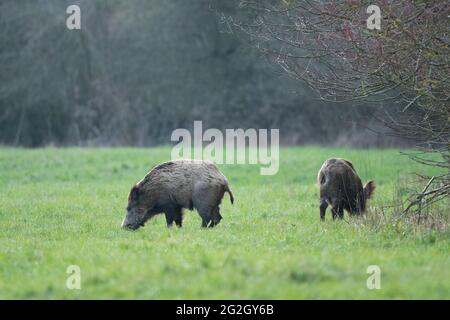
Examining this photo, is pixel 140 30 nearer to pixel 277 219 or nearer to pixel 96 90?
pixel 96 90

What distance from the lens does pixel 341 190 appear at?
12820 mm

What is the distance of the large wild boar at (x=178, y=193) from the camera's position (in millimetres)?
12156

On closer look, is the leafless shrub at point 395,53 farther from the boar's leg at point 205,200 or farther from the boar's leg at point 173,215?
the boar's leg at point 173,215

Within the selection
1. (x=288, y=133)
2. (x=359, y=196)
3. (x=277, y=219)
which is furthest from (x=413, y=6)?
(x=288, y=133)

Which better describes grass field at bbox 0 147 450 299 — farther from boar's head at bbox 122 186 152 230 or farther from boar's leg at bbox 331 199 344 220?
boar's leg at bbox 331 199 344 220

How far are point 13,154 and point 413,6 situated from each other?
1868 centimetres

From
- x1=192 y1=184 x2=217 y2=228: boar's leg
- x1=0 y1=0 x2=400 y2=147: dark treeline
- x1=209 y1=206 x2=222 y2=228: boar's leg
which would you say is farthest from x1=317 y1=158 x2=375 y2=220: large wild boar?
x1=0 y1=0 x2=400 y2=147: dark treeline

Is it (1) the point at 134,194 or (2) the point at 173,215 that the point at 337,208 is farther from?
(1) the point at 134,194

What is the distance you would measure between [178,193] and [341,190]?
272 centimetres

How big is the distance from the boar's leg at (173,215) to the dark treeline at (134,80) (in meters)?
21.1

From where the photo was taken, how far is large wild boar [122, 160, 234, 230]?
12.2 metres

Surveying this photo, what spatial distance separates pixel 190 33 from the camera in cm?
3775

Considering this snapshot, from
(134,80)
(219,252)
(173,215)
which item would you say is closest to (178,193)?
(173,215)

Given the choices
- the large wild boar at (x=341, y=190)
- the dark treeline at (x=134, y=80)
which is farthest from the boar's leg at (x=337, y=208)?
the dark treeline at (x=134, y=80)
